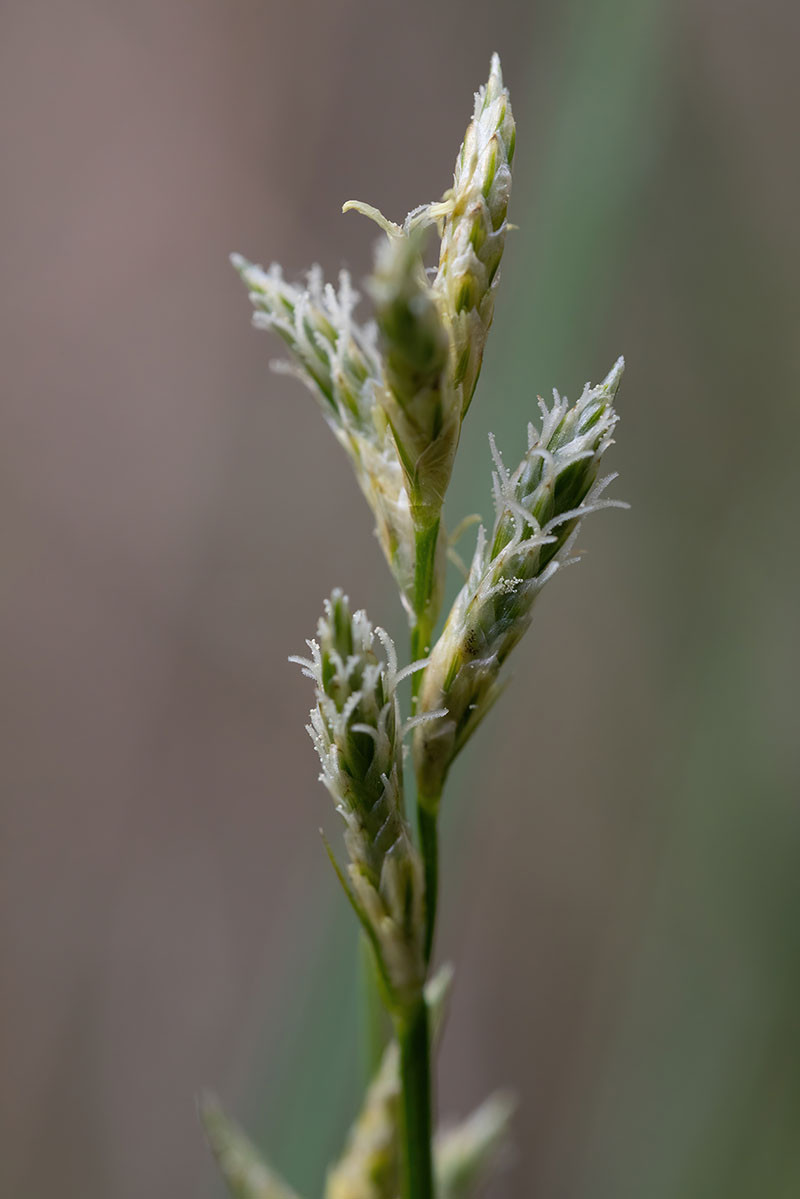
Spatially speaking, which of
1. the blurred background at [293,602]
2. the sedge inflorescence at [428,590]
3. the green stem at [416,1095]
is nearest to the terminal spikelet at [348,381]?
the sedge inflorescence at [428,590]

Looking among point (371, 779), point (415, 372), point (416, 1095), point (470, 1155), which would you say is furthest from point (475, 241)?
point (470, 1155)

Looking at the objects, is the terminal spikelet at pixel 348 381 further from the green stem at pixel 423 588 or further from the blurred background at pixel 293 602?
the blurred background at pixel 293 602

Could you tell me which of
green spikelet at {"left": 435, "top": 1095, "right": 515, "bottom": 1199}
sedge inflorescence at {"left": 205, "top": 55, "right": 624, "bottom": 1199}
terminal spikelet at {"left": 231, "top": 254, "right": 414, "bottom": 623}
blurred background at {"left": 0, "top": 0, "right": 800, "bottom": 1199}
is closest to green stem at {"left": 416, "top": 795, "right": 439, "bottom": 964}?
sedge inflorescence at {"left": 205, "top": 55, "right": 624, "bottom": 1199}

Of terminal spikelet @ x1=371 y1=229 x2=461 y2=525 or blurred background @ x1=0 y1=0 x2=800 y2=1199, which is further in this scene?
blurred background @ x1=0 y1=0 x2=800 y2=1199

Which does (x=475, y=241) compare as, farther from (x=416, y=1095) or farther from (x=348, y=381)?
(x=416, y=1095)

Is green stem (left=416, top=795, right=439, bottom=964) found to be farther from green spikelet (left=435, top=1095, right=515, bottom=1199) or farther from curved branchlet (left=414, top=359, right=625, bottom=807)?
green spikelet (left=435, top=1095, right=515, bottom=1199)

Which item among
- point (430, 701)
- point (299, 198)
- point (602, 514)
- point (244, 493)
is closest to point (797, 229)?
point (602, 514)
